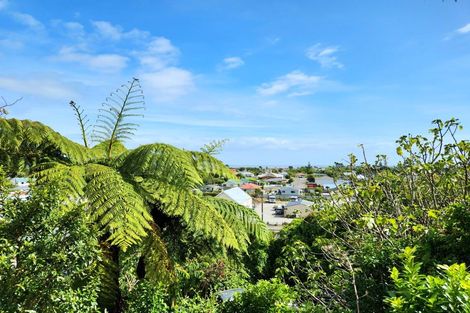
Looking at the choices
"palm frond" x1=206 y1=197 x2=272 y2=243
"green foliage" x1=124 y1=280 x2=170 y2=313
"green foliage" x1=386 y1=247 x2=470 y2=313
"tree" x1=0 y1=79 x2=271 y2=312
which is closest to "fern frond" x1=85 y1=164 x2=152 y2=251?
"tree" x1=0 y1=79 x2=271 y2=312

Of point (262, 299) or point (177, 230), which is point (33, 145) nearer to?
point (177, 230)

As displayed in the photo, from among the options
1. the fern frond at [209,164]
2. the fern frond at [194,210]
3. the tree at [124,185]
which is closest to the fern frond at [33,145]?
the tree at [124,185]

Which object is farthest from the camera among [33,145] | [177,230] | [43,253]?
[177,230]

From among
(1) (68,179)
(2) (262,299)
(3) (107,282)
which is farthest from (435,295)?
(2) (262,299)

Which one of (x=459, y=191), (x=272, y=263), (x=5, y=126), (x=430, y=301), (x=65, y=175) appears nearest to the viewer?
(x=430, y=301)

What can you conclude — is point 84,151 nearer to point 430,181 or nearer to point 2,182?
point 2,182

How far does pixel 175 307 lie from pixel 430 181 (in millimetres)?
3519

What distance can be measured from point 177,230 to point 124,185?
4.23 ft

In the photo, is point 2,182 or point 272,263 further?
point 272,263

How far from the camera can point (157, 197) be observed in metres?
3.67

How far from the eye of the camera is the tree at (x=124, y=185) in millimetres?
3170

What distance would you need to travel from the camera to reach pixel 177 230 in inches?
176

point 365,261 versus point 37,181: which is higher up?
point 37,181

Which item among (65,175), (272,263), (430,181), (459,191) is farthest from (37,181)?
(272,263)
